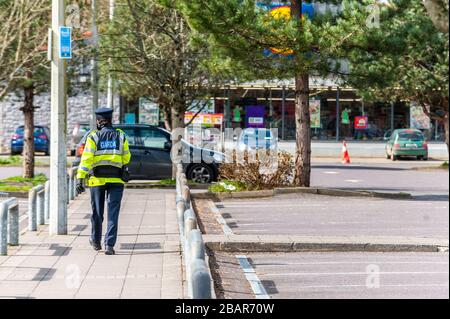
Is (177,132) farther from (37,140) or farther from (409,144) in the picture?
(409,144)

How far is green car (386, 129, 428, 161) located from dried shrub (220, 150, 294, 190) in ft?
73.6

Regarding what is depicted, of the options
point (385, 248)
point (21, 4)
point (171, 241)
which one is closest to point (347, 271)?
point (385, 248)

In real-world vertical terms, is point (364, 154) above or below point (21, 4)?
below

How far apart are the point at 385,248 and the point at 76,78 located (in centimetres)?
1763

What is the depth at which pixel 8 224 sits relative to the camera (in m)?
12.8

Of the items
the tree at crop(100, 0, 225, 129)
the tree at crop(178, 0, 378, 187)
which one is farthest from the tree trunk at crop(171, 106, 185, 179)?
the tree at crop(178, 0, 378, 187)

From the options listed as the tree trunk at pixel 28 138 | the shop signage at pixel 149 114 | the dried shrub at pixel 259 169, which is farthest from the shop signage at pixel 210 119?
the dried shrub at pixel 259 169

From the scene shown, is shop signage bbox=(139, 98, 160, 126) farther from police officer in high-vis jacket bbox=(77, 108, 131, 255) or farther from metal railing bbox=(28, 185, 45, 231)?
police officer in high-vis jacket bbox=(77, 108, 131, 255)

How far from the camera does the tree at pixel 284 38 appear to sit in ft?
66.3

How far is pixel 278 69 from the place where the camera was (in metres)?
22.2

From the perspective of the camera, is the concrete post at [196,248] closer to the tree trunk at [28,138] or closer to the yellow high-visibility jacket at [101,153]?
the yellow high-visibility jacket at [101,153]

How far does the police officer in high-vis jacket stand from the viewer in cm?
1211

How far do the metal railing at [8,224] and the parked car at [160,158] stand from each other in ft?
41.5
